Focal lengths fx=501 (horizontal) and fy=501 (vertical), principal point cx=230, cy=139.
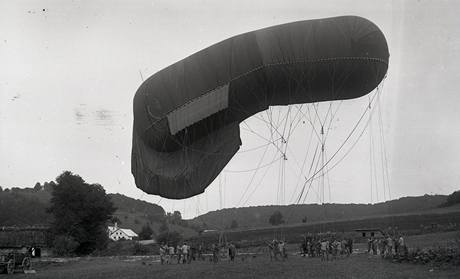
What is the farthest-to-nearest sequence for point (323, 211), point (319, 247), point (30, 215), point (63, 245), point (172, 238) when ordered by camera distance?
point (30, 215), point (323, 211), point (172, 238), point (63, 245), point (319, 247)

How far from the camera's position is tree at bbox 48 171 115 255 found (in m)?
56.4

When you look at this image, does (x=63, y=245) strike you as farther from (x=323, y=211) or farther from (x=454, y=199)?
(x=323, y=211)

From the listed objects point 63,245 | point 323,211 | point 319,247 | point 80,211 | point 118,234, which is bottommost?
point 63,245

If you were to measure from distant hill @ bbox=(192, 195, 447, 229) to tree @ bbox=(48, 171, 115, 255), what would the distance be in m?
17.3

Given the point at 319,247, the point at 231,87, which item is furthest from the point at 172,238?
the point at 231,87

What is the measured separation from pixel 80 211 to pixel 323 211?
79603mm

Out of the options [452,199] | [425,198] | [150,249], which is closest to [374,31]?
[150,249]

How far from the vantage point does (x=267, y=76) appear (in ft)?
68.5

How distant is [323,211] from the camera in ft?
411

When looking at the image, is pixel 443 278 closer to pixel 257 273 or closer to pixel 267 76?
pixel 257 273

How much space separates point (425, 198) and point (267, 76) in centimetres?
8985

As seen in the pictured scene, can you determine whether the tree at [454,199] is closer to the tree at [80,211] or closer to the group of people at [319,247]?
the tree at [80,211]

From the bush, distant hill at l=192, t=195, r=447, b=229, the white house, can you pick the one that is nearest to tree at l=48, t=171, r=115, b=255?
the bush

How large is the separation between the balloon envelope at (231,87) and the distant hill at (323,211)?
44416 mm
